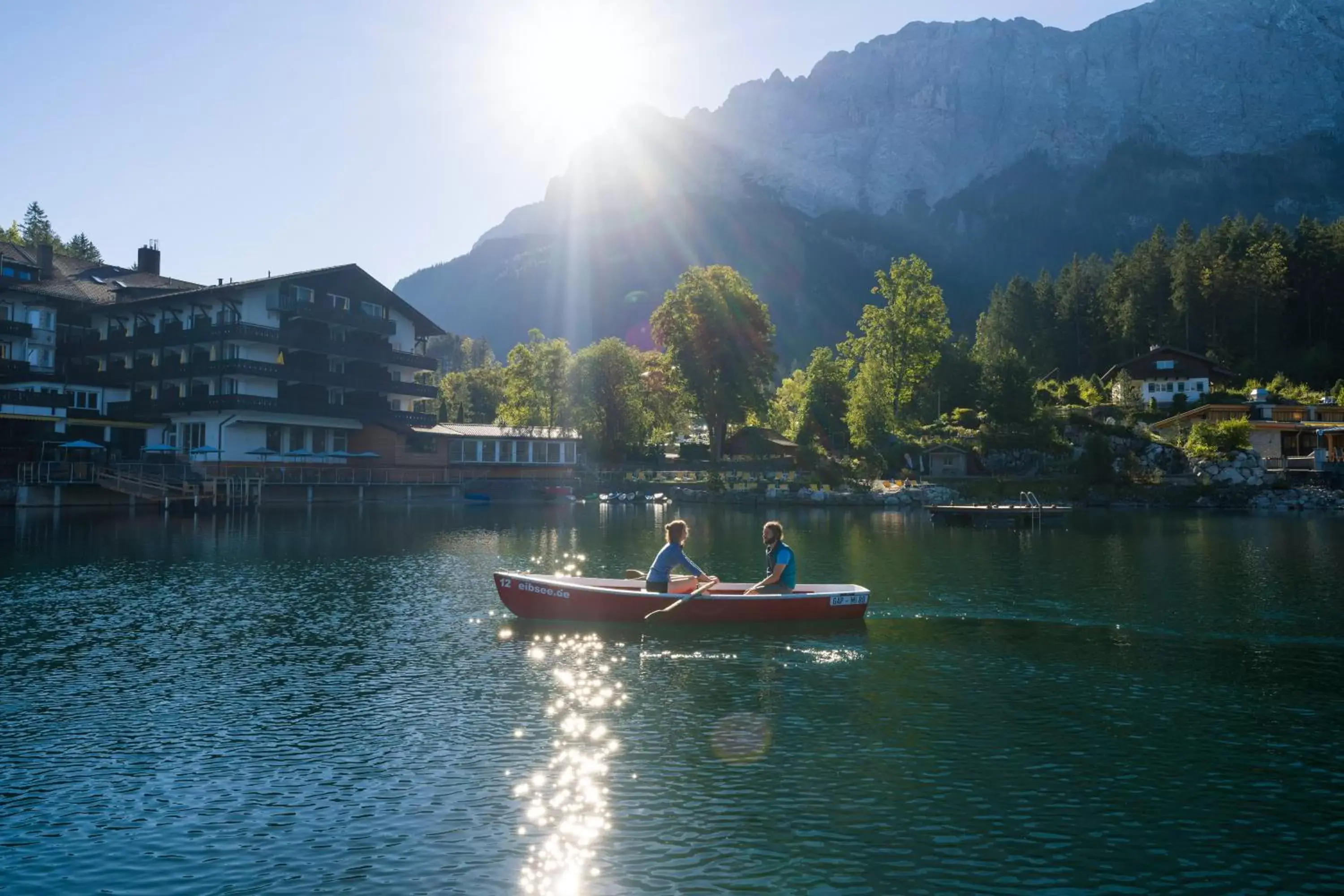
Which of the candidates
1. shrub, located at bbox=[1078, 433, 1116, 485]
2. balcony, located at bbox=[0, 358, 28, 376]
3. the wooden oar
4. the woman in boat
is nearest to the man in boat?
the woman in boat

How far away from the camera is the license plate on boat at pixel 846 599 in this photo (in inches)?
973

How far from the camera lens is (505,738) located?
598 inches

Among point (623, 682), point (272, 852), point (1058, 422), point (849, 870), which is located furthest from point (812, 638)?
point (1058, 422)

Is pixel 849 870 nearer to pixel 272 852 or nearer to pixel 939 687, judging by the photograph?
pixel 272 852

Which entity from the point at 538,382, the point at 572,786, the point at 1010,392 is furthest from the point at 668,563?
the point at 538,382

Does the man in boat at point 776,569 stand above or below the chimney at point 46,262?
below

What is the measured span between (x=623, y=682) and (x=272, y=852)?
30.5 ft

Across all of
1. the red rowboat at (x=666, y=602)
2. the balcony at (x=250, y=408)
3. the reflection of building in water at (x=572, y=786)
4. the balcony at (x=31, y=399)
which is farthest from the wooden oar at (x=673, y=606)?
the balcony at (x=31, y=399)

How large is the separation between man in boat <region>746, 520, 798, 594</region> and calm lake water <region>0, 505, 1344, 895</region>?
1.21 metres

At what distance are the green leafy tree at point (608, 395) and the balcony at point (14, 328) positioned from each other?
5250 cm

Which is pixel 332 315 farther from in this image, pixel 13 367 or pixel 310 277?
pixel 13 367

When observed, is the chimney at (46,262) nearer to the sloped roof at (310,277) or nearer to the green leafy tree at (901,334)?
the sloped roof at (310,277)

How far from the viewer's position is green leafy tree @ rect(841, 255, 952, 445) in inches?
3944

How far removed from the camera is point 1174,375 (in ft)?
353
